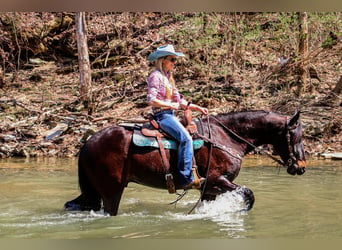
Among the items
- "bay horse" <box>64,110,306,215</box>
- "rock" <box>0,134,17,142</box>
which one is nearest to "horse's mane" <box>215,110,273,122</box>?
"bay horse" <box>64,110,306,215</box>

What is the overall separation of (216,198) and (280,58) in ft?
37.5

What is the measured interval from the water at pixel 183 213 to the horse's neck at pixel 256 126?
2.88 ft

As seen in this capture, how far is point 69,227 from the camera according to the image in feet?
19.7

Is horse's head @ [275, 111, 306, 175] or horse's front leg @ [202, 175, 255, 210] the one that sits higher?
horse's head @ [275, 111, 306, 175]

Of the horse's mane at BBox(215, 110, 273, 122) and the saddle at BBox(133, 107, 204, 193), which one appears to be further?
the horse's mane at BBox(215, 110, 273, 122)

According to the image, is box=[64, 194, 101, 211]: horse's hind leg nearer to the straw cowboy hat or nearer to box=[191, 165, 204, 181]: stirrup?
box=[191, 165, 204, 181]: stirrup

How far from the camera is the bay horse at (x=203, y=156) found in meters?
6.47

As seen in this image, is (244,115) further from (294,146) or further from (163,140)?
(163,140)

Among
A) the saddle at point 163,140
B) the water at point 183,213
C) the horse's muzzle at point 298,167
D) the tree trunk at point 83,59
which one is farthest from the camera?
the tree trunk at point 83,59

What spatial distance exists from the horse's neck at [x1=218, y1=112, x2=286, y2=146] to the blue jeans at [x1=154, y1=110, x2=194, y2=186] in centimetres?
79

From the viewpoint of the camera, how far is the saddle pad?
6441 millimetres

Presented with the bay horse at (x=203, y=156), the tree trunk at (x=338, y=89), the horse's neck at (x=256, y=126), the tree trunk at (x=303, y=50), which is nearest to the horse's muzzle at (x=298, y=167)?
the bay horse at (x=203, y=156)

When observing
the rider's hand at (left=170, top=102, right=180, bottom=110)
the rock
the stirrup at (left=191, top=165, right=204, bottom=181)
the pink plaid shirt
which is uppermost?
the pink plaid shirt

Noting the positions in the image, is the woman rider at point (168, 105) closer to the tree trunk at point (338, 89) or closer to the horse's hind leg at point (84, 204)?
the horse's hind leg at point (84, 204)
